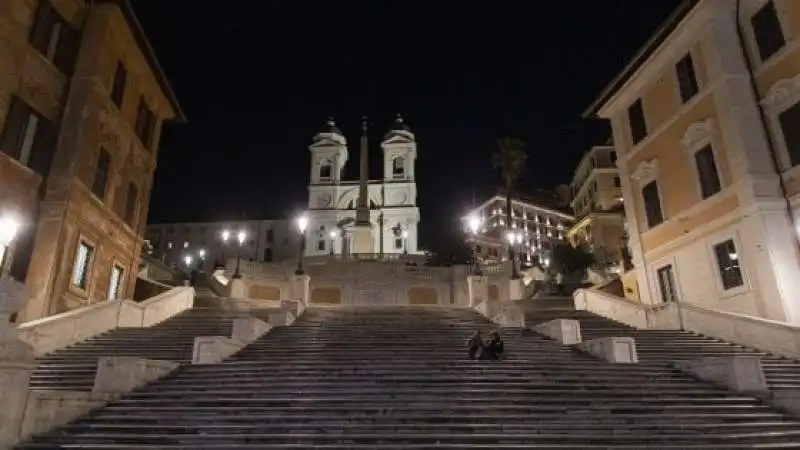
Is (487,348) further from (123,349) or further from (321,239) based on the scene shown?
(321,239)

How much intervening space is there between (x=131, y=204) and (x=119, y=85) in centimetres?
601

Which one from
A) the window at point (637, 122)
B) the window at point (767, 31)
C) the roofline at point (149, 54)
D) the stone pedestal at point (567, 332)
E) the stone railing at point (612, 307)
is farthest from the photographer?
the window at point (637, 122)

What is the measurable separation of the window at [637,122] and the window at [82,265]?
25.8 metres

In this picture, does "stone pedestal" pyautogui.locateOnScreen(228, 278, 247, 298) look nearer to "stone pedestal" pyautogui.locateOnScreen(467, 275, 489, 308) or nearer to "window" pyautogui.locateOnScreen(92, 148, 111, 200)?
"window" pyautogui.locateOnScreen(92, 148, 111, 200)

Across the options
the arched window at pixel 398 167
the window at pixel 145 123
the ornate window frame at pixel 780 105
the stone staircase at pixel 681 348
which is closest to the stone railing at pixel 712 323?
the stone staircase at pixel 681 348

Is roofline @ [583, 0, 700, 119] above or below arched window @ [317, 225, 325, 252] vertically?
below

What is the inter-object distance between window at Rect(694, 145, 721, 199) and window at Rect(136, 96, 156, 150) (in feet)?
87.7

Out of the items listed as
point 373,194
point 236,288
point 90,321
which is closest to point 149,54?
point 236,288

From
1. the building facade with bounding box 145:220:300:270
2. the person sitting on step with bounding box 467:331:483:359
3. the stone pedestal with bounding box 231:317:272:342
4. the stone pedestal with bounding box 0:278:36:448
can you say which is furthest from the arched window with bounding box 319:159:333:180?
the stone pedestal with bounding box 0:278:36:448

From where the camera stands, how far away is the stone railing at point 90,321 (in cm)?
1395

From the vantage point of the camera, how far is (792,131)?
17.8 meters

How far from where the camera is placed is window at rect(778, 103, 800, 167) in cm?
1753

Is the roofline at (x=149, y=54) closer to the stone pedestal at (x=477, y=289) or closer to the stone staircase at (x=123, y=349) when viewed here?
the stone staircase at (x=123, y=349)

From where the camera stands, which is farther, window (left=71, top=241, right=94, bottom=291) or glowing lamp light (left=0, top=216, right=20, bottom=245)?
window (left=71, top=241, right=94, bottom=291)
